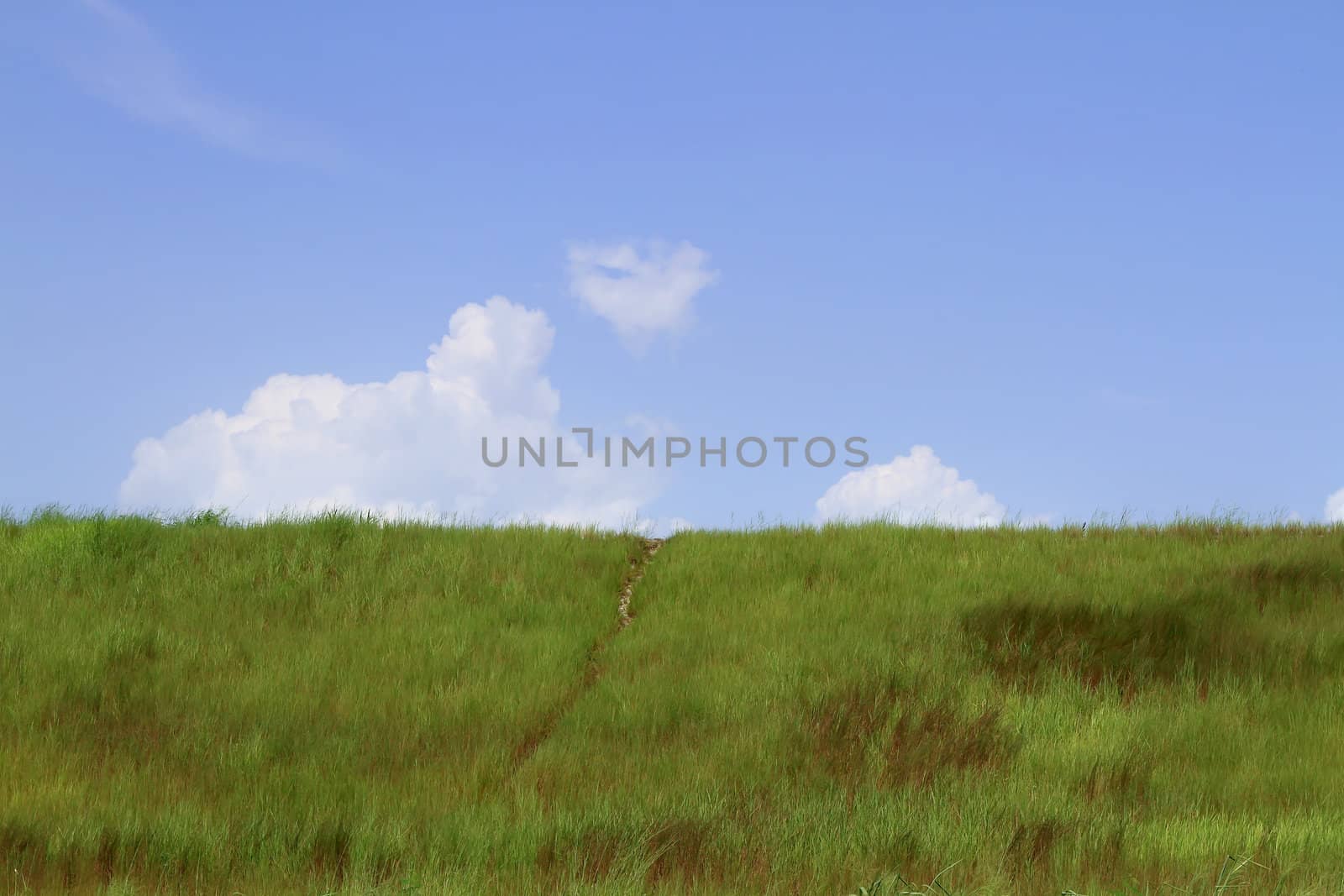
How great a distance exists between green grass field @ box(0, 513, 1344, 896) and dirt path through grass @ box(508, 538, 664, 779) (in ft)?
0.16

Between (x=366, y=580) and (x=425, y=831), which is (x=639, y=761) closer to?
(x=425, y=831)

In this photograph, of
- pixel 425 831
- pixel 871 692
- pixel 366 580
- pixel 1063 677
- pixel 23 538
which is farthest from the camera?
pixel 23 538

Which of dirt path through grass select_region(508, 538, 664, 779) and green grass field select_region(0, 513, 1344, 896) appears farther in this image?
dirt path through grass select_region(508, 538, 664, 779)

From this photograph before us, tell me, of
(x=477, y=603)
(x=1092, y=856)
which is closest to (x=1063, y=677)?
(x=1092, y=856)

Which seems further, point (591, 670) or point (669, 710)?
point (591, 670)

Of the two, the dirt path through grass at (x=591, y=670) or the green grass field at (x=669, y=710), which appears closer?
the green grass field at (x=669, y=710)

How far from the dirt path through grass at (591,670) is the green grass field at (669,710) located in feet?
0.16

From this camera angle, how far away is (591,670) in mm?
10727

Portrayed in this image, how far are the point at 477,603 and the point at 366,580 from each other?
1.54m

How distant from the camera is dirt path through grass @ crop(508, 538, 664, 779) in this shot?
9195mm

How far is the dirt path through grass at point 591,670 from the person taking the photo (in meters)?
9.20

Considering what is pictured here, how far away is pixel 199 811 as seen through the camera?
25.1 ft

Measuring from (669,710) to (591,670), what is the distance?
1416 mm

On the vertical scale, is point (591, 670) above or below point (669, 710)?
above
